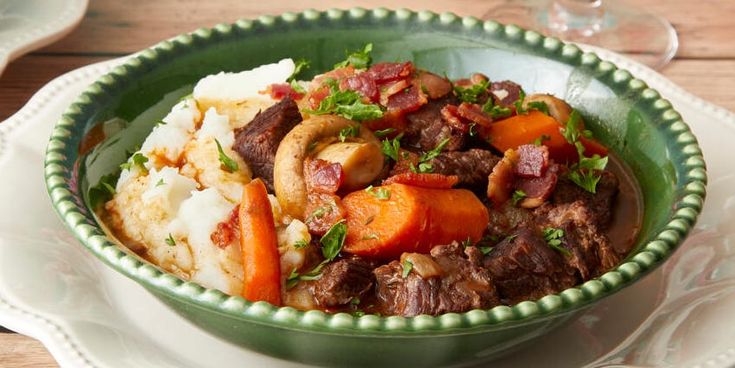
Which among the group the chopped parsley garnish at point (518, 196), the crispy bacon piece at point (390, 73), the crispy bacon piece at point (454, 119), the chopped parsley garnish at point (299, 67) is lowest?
the chopped parsley garnish at point (299, 67)

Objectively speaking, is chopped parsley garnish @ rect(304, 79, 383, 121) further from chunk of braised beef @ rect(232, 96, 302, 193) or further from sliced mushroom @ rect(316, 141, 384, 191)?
sliced mushroom @ rect(316, 141, 384, 191)

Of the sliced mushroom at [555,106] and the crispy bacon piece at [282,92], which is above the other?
the sliced mushroom at [555,106]

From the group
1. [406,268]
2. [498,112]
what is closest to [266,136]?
[406,268]

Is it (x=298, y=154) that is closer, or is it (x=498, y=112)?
(x=298, y=154)

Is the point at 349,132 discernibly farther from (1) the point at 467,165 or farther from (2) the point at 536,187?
(2) the point at 536,187

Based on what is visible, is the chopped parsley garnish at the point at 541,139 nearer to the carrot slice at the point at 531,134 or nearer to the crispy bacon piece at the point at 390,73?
the carrot slice at the point at 531,134

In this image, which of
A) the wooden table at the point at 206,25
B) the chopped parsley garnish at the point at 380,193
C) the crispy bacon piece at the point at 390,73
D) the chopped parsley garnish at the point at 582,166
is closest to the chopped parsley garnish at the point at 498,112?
the chopped parsley garnish at the point at 582,166
